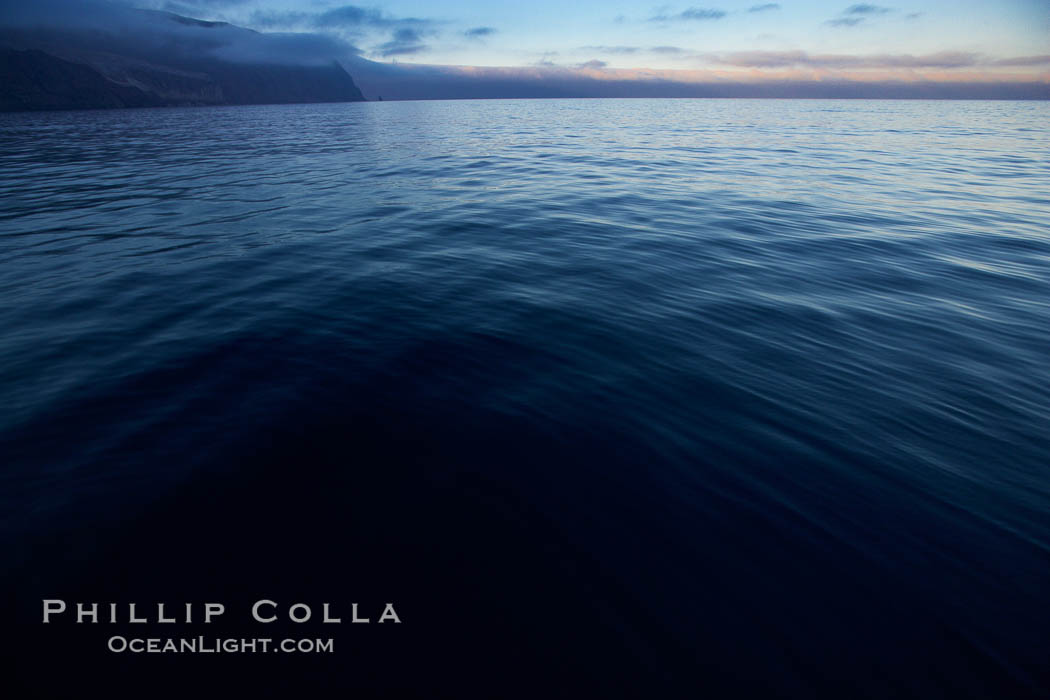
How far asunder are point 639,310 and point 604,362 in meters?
2.36

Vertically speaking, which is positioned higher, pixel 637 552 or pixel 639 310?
pixel 639 310

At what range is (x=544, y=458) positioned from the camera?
525 cm

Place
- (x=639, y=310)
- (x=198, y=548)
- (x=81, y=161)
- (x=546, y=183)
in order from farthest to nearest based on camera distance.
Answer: (x=81, y=161)
(x=546, y=183)
(x=639, y=310)
(x=198, y=548)

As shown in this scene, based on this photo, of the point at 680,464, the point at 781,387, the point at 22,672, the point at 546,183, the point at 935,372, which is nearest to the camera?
the point at 22,672

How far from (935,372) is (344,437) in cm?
904

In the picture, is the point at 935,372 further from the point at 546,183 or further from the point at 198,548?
the point at 546,183

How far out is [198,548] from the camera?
4.04 m

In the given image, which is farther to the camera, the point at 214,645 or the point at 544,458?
the point at 544,458

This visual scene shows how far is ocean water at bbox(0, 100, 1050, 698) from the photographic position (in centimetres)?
346

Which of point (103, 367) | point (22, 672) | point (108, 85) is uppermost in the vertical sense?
point (108, 85)

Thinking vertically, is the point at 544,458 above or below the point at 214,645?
above

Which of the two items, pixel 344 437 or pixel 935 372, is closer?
pixel 344 437

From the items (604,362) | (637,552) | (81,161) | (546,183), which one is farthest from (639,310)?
(81,161)

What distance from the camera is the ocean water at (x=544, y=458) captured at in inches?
136
